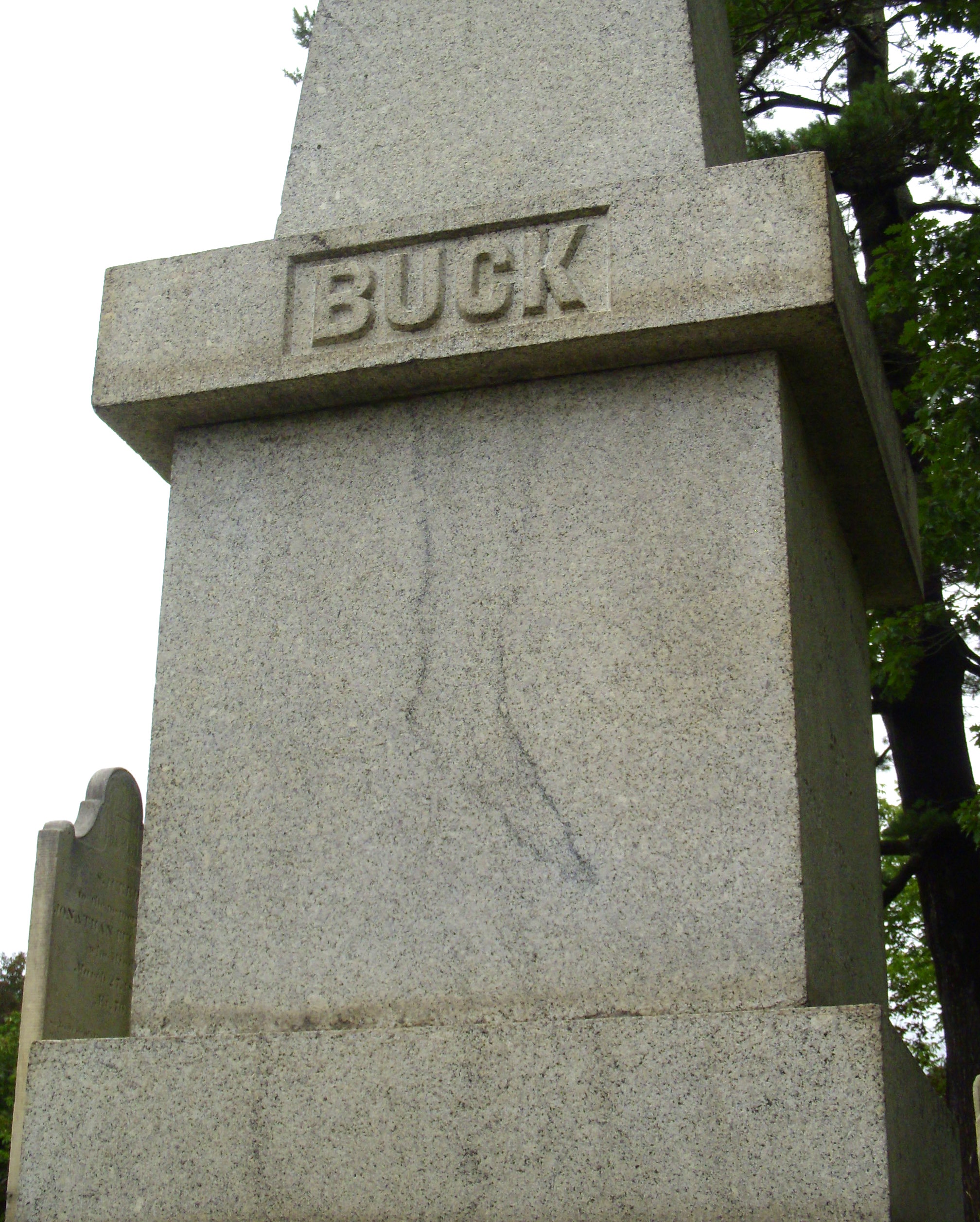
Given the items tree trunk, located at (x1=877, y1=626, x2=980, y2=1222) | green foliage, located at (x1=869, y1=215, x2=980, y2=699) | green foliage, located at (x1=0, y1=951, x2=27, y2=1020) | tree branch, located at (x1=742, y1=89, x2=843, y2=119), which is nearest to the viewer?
green foliage, located at (x1=869, y1=215, x2=980, y2=699)

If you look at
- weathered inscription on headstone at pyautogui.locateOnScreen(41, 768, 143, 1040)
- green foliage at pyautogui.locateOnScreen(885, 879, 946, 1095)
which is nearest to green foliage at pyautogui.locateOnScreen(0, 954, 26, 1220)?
green foliage at pyautogui.locateOnScreen(885, 879, 946, 1095)

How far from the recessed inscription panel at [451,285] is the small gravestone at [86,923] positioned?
1.13 meters

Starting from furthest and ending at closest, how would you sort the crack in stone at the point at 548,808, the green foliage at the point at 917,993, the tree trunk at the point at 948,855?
the green foliage at the point at 917,993, the tree trunk at the point at 948,855, the crack in stone at the point at 548,808

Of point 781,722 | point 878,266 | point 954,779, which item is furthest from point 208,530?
point 954,779

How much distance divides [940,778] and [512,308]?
9.39m

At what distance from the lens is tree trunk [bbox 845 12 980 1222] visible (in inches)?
406

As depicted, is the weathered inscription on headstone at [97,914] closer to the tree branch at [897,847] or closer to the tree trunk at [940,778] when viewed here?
the tree trunk at [940,778]

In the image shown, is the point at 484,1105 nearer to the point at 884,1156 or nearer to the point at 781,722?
the point at 884,1156

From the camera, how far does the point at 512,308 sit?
3023 millimetres

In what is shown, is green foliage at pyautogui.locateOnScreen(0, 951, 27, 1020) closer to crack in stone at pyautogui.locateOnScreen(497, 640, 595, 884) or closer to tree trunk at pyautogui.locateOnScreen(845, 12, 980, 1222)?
tree trunk at pyautogui.locateOnScreen(845, 12, 980, 1222)

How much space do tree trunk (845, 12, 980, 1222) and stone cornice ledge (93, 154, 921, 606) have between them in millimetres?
7274

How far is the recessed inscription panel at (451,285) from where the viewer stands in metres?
3.00

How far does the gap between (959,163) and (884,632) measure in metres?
2.95

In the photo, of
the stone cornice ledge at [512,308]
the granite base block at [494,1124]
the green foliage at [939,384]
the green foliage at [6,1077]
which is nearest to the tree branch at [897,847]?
the green foliage at [939,384]
